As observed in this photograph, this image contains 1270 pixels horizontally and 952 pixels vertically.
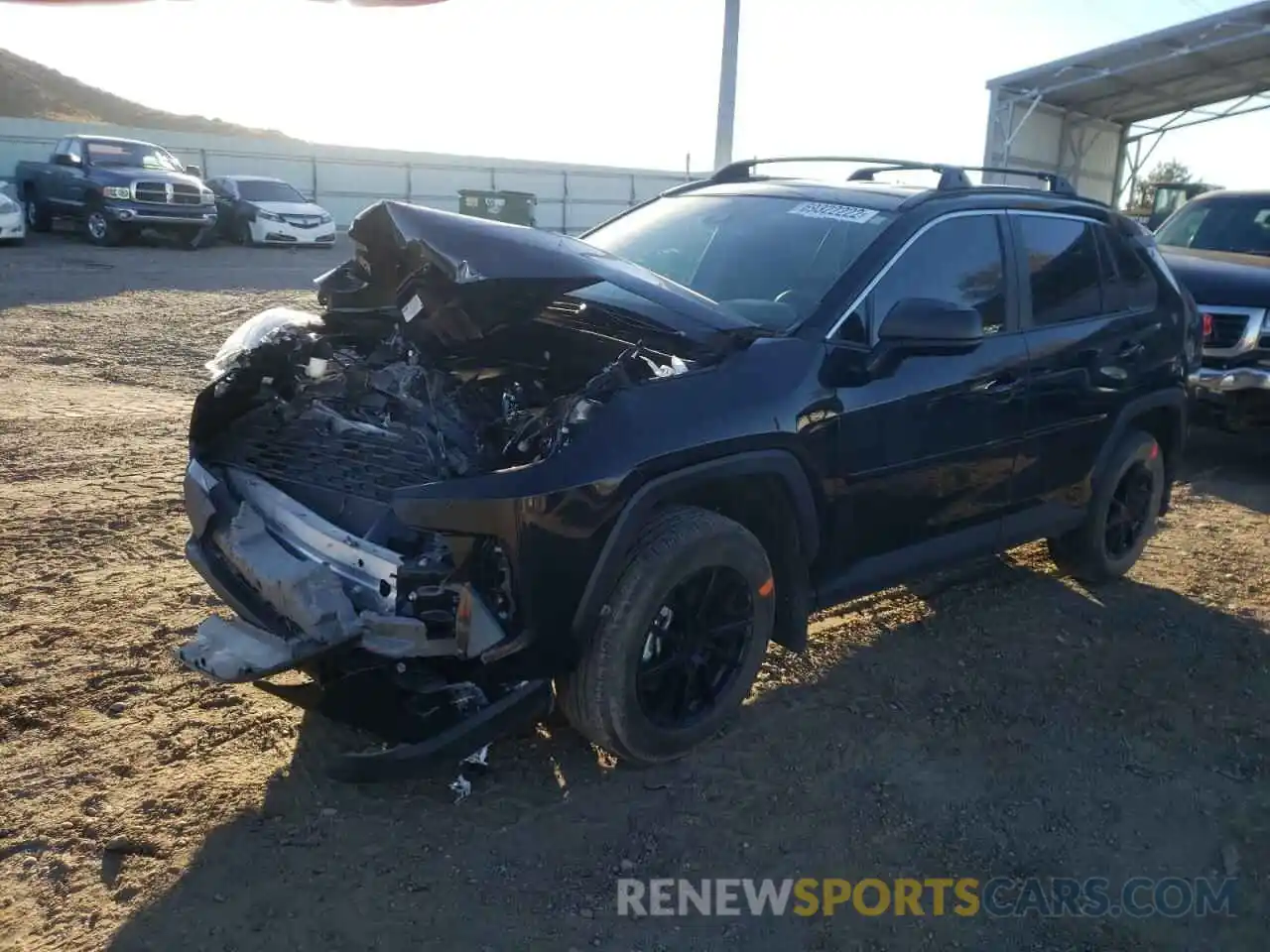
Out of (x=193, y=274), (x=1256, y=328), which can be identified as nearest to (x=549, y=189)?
(x=193, y=274)

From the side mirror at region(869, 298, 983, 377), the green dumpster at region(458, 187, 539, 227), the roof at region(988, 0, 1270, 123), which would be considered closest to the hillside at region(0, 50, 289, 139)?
the green dumpster at region(458, 187, 539, 227)

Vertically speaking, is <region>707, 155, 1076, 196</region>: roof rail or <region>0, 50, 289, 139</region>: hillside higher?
<region>0, 50, 289, 139</region>: hillside

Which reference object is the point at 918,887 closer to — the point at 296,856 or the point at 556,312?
the point at 296,856

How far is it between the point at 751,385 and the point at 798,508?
48 centimetres

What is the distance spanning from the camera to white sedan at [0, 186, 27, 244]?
55.9 ft

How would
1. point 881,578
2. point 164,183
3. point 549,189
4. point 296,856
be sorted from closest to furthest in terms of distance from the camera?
point 296,856 < point 881,578 < point 164,183 < point 549,189

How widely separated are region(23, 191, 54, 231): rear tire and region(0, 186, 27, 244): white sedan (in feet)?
6.56

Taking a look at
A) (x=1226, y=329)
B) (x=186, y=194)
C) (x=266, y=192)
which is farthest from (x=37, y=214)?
(x=1226, y=329)

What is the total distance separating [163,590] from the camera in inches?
183

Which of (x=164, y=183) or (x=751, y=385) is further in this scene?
(x=164, y=183)

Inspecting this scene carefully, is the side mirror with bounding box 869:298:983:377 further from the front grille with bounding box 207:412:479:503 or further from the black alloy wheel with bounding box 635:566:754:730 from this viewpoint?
the front grille with bounding box 207:412:479:503

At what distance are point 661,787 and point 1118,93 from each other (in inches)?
914

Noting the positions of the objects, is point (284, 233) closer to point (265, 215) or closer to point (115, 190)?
point (265, 215)

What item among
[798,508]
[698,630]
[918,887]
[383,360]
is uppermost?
[383,360]
